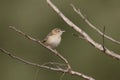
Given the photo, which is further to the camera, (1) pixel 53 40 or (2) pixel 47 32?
(2) pixel 47 32

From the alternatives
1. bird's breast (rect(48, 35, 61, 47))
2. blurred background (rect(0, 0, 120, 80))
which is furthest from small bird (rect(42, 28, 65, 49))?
blurred background (rect(0, 0, 120, 80))

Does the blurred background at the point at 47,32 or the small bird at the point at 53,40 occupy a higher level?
the blurred background at the point at 47,32

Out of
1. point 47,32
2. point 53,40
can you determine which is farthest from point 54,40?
point 47,32

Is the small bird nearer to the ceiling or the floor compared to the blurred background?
nearer to the floor

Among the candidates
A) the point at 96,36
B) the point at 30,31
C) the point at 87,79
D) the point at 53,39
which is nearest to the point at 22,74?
the point at 30,31

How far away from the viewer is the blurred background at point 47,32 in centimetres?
2081

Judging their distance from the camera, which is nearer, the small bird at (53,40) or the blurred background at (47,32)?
the small bird at (53,40)

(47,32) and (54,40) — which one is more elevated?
(47,32)

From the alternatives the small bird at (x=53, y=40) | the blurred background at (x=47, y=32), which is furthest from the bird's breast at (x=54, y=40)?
the blurred background at (x=47, y=32)

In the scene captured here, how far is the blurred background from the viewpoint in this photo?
68.3 feet

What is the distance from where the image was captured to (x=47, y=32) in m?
21.6

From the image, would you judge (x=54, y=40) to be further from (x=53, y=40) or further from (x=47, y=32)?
(x=47, y=32)

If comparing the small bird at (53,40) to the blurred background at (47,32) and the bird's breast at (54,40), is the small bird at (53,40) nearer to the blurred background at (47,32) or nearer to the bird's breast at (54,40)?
the bird's breast at (54,40)

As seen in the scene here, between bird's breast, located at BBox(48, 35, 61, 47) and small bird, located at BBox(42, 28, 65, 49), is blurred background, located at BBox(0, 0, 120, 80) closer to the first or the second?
small bird, located at BBox(42, 28, 65, 49)
